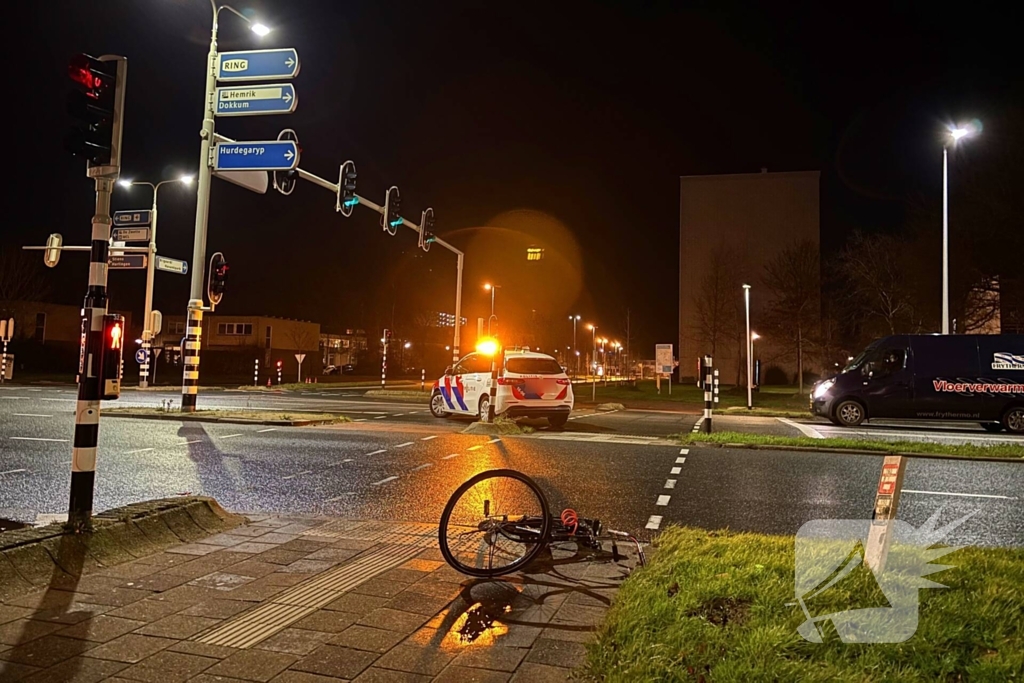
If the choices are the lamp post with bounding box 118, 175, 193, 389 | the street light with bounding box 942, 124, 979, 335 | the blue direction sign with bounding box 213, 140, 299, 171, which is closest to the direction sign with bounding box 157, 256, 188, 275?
the lamp post with bounding box 118, 175, 193, 389

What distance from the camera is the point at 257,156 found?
636 inches

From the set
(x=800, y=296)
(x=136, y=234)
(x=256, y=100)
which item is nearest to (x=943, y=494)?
(x=256, y=100)

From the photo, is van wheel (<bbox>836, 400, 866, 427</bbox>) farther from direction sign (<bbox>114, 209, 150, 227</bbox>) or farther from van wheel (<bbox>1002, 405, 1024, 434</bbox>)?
direction sign (<bbox>114, 209, 150, 227</bbox>)

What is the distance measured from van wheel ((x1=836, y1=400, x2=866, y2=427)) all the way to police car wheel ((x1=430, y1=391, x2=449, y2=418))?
Result: 34.8ft

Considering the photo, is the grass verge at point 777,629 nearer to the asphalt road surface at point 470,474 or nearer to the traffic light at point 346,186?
the asphalt road surface at point 470,474

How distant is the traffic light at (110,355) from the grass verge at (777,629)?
155 inches

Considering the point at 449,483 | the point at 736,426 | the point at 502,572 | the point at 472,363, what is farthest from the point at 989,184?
the point at 502,572

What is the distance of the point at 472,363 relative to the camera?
1847 cm

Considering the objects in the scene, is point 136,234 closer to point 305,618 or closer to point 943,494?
point 305,618

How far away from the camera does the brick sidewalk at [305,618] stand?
10.9 ft

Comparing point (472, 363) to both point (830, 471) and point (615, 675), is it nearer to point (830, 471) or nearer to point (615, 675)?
point (830, 471)

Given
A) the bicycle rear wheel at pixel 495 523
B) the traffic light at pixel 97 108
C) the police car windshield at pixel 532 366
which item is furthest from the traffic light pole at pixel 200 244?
the bicycle rear wheel at pixel 495 523

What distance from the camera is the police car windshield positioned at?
15.9m

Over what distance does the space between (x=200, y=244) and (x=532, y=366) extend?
8727 mm
